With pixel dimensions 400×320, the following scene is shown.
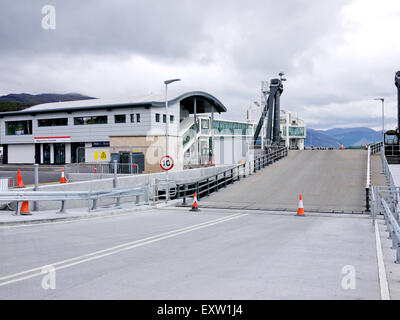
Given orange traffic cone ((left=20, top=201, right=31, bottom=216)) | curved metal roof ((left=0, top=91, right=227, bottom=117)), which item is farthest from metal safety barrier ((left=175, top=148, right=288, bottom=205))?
curved metal roof ((left=0, top=91, right=227, bottom=117))

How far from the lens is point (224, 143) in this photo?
40500mm

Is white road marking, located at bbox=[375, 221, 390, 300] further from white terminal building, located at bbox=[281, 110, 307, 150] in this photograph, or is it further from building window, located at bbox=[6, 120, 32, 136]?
white terminal building, located at bbox=[281, 110, 307, 150]

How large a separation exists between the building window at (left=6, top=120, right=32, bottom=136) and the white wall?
183 centimetres

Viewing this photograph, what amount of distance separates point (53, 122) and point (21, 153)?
25.0ft

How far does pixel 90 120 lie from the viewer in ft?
167

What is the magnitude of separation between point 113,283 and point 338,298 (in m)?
3.29

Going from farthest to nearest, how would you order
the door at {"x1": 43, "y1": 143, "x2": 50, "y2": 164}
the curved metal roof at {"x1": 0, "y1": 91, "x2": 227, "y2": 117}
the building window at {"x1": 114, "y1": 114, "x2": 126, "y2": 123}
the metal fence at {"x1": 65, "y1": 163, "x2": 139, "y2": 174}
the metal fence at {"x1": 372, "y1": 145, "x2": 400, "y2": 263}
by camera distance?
the door at {"x1": 43, "y1": 143, "x2": 50, "y2": 164}
the building window at {"x1": 114, "y1": 114, "x2": 126, "y2": 123}
the curved metal roof at {"x1": 0, "y1": 91, "x2": 227, "y2": 117}
the metal fence at {"x1": 65, "y1": 163, "x2": 139, "y2": 174}
the metal fence at {"x1": 372, "y1": 145, "x2": 400, "y2": 263}

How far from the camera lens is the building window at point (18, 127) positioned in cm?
5641

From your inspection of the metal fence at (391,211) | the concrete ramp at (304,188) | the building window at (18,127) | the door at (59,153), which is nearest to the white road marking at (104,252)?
the metal fence at (391,211)

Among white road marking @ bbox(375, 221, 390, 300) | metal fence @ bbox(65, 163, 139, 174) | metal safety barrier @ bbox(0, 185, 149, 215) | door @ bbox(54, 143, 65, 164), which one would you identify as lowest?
white road marking @ bbox(375, 221, 390, 300)

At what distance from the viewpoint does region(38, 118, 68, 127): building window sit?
53406mm

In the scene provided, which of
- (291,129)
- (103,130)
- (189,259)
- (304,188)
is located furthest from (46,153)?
(291,129)

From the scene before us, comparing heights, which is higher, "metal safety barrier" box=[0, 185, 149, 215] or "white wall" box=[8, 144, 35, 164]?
"white wall" box=[8, 144, 35, 164]

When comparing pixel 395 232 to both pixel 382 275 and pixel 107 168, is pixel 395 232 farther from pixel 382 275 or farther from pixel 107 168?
pixel 107 168
